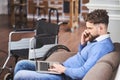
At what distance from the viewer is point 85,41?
2.78m

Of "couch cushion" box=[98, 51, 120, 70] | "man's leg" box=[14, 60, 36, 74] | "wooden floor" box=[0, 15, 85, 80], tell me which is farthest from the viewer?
"wooden floor" box=[0, 15, 85, 80]

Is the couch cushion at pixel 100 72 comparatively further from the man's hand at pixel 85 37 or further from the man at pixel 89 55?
the man's hand at pixel 85 37

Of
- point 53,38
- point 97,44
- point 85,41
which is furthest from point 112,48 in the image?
point 53,38

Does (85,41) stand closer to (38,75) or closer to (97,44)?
(97,44)

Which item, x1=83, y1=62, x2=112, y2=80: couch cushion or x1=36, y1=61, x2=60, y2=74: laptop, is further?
x1=36, y1=61, x2=60, y2=74: laptop

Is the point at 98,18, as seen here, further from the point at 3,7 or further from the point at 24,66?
the point at 3,7

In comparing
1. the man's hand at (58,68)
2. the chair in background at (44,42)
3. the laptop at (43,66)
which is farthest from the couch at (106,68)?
the chair in background at (44,42)

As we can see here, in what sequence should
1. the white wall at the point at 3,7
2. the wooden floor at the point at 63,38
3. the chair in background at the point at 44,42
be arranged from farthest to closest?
the white wall at the point at 3,7 → the wooden floor at the point at 63,38 → the chair in background at the point at 44,42

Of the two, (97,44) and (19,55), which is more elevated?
(97,44)

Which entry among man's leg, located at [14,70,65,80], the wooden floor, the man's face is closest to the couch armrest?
man's leg, located at [14,70,65,80]

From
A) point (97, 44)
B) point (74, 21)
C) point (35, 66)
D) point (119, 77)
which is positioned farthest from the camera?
point (74, 21)

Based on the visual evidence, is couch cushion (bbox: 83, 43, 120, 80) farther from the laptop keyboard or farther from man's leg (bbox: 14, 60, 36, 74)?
man's leg (bbox: 14, 60, 36, 74)

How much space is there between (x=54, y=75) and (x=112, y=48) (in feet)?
1.83

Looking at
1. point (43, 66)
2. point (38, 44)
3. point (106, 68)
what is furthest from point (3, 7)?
point (106, 68)
